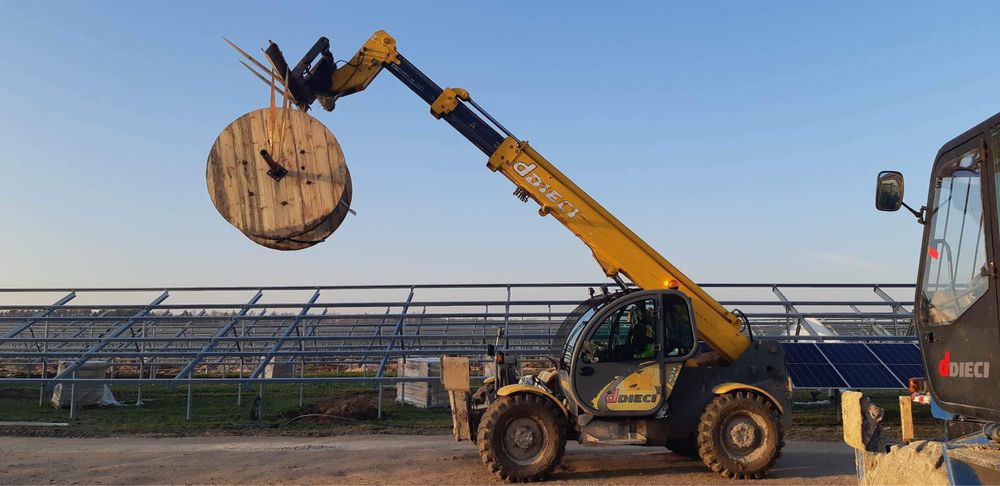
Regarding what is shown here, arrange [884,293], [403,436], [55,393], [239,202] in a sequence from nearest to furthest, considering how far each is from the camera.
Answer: [239,202] < [403,436] < [55,393] < [884,293]

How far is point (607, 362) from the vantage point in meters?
7.71

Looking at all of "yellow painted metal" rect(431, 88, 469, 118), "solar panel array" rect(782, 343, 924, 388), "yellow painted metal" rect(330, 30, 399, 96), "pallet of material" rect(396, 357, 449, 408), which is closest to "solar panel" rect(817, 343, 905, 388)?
"solar panel array" rect(782, 343, 924, 388)

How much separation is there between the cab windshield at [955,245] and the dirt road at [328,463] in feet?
14.0

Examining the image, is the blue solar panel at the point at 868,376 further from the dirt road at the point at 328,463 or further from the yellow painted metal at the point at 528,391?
the yellow painted metal at the point at 528,391

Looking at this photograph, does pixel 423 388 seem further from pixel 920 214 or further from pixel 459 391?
pixel 920 214

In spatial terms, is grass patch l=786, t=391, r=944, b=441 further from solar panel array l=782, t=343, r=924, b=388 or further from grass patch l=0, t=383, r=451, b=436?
grass patch l=0, t=383, r=451, b=436

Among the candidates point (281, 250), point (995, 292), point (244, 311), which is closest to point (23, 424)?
point (244, 311)

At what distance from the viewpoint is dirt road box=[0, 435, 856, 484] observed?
7938 mm

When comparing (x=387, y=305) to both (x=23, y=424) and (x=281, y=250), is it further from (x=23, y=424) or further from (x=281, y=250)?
(x=281, y=250)

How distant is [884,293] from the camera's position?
16.4 metres

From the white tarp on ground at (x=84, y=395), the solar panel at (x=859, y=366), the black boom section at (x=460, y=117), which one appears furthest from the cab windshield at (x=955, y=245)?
the white tarp on ground at (x=84, y=395)

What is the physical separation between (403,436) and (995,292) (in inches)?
358

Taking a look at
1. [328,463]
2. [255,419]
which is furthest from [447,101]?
[255,419]

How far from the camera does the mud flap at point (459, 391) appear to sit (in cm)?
809
